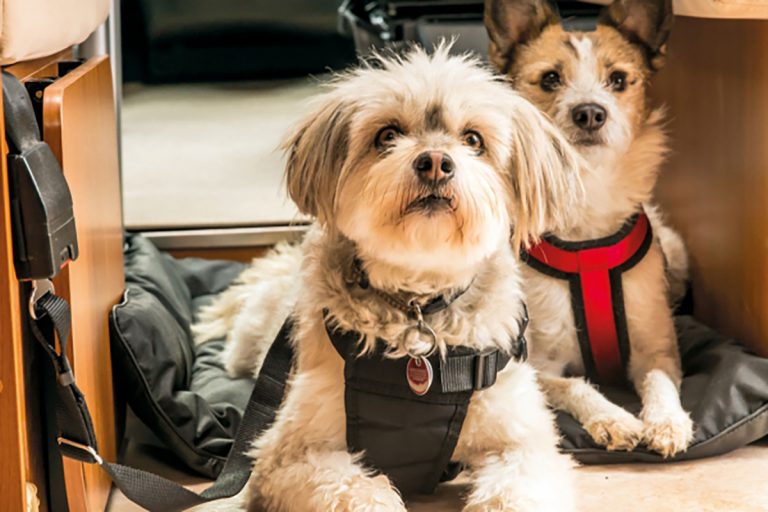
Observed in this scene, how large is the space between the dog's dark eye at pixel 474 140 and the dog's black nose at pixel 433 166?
0.14 meters

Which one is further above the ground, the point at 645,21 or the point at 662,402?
the point at 645,21

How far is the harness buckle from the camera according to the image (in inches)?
71.0

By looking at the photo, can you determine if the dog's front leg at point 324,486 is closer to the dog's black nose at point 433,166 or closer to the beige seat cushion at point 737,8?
the dog's black nose at point 433,166

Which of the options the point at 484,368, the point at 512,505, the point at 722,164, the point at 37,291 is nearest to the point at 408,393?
the point at 484,368

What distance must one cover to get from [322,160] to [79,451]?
0.64 m

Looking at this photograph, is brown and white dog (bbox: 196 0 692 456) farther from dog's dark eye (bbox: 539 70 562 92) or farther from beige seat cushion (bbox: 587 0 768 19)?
beige seat cushion (bbox: 587 0 768 19)

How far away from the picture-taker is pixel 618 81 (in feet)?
8.62

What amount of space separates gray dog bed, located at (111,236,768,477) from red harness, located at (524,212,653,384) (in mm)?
181

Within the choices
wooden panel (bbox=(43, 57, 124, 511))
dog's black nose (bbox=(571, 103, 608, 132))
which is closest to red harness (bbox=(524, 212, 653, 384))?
dog's black nose (bbox=(571, 103, 608, 132))

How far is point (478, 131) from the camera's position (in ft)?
6.35

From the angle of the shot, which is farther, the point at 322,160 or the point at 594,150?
the point at 594,150


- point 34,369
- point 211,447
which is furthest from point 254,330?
point 34,369

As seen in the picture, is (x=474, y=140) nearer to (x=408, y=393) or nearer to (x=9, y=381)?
(x=408, y=393)

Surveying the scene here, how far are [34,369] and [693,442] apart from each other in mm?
1353
